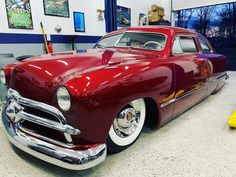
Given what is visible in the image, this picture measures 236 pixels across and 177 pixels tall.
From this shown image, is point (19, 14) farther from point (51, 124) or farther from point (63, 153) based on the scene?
point (63, 153)

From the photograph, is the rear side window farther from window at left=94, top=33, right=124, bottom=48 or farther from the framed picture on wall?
the framed picture on wall

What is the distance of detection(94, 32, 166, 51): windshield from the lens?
7.46ft

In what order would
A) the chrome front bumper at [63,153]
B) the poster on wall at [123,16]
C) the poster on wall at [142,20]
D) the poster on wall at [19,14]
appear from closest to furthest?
the chrome front bumper at [63,153]
the poster on wall at [19,14]
the poster on wall at [123,16]
the poster on wall at [142,20]

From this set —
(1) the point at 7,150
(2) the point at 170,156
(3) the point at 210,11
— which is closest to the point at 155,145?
(2) the point at 170,156

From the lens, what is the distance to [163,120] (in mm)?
2020

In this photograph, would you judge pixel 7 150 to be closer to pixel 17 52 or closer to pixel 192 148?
pixel 192 148

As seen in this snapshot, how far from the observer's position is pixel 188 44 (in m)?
2.70

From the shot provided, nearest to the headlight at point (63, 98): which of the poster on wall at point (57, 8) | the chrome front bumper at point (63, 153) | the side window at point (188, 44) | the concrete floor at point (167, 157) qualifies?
the chrome front bumper at point (63, 153)

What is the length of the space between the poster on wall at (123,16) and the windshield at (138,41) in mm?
3616

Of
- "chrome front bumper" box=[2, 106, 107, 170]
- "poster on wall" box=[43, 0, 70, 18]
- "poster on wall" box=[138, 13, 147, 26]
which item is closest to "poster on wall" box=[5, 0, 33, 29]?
"poster on wall" box=[43, 0, 70, 18]

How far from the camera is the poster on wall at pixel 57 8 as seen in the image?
4270 millimetres

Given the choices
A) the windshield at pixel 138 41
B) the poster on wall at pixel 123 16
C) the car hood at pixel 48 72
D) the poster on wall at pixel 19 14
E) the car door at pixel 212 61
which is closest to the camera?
the car hood at pixel 48 72

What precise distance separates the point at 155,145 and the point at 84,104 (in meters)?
0.94

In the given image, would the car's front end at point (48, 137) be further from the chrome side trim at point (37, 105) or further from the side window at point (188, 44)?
the side window at point (188, 44)
